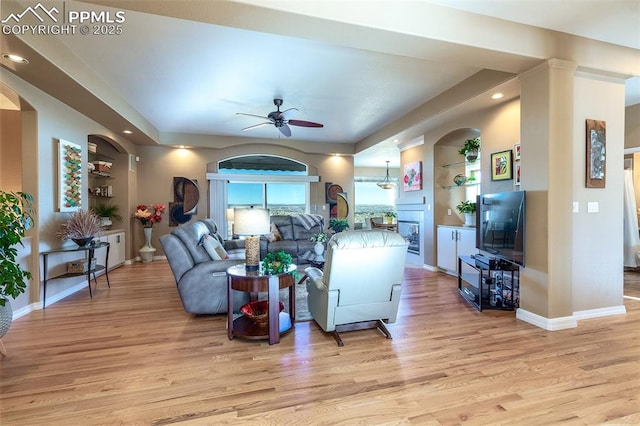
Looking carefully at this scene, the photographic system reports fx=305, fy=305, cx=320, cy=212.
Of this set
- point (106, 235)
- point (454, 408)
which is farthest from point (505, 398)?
point (106, 235)

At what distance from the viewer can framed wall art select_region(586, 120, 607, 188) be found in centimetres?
318

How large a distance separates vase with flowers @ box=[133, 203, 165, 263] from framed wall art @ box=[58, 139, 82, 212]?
6.87 ft

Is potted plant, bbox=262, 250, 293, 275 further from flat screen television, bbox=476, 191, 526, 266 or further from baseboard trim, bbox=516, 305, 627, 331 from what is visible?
baseboard trim, bbox=516, 305, 627, 331

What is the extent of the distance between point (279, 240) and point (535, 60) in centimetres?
485

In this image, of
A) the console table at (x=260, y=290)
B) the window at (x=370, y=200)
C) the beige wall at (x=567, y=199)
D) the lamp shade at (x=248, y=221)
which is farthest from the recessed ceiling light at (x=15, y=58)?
the window at (x=370, y=200)

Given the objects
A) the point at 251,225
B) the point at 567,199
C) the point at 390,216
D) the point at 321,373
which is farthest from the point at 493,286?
the point at 390,216

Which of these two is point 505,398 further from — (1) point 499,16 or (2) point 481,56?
(1) point 499,16

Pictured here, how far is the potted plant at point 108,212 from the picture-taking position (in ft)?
20.0

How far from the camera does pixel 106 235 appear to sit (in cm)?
545

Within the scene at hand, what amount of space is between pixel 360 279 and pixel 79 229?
3864 millimetres

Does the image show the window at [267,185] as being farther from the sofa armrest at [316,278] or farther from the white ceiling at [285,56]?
the sofa armrest at [316,278]

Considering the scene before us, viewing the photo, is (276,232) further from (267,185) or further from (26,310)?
(26,310)

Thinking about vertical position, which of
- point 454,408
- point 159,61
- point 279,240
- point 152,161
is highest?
point 159,61

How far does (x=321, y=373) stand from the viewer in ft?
7.23
